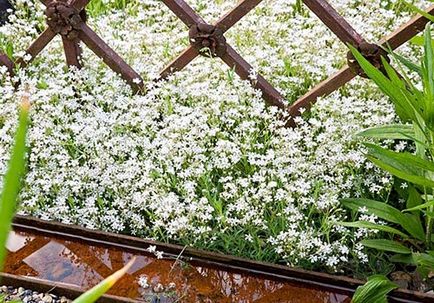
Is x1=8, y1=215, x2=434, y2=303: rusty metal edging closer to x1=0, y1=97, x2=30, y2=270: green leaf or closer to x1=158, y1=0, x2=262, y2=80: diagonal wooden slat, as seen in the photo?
x1=158, y1=0, x2=262, y2=80: diagonal wooden slat

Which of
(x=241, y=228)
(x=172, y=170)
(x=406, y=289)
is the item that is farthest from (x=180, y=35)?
(x=406, y=289)

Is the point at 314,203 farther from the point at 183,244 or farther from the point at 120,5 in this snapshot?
the point at 120,5

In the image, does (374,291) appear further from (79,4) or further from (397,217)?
(79,4)

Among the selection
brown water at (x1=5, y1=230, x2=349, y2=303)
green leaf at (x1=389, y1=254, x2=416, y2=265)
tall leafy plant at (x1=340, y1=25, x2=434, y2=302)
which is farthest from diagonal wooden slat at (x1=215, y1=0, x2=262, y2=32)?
green leaf at (x1=389, y1=254, x2=416, y2=265)

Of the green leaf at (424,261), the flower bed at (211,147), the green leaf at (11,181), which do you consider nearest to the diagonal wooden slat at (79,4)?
the flower bed at (211,147)

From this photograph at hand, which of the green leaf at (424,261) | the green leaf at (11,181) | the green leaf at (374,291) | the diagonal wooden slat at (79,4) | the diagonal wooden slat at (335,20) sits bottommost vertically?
the green leaf at (11,181)

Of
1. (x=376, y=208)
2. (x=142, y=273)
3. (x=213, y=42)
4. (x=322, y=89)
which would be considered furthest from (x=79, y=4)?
(x=376, y=208)

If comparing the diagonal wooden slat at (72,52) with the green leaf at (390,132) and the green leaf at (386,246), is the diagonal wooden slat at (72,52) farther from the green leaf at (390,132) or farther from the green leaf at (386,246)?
the green leaf at (386,246)
